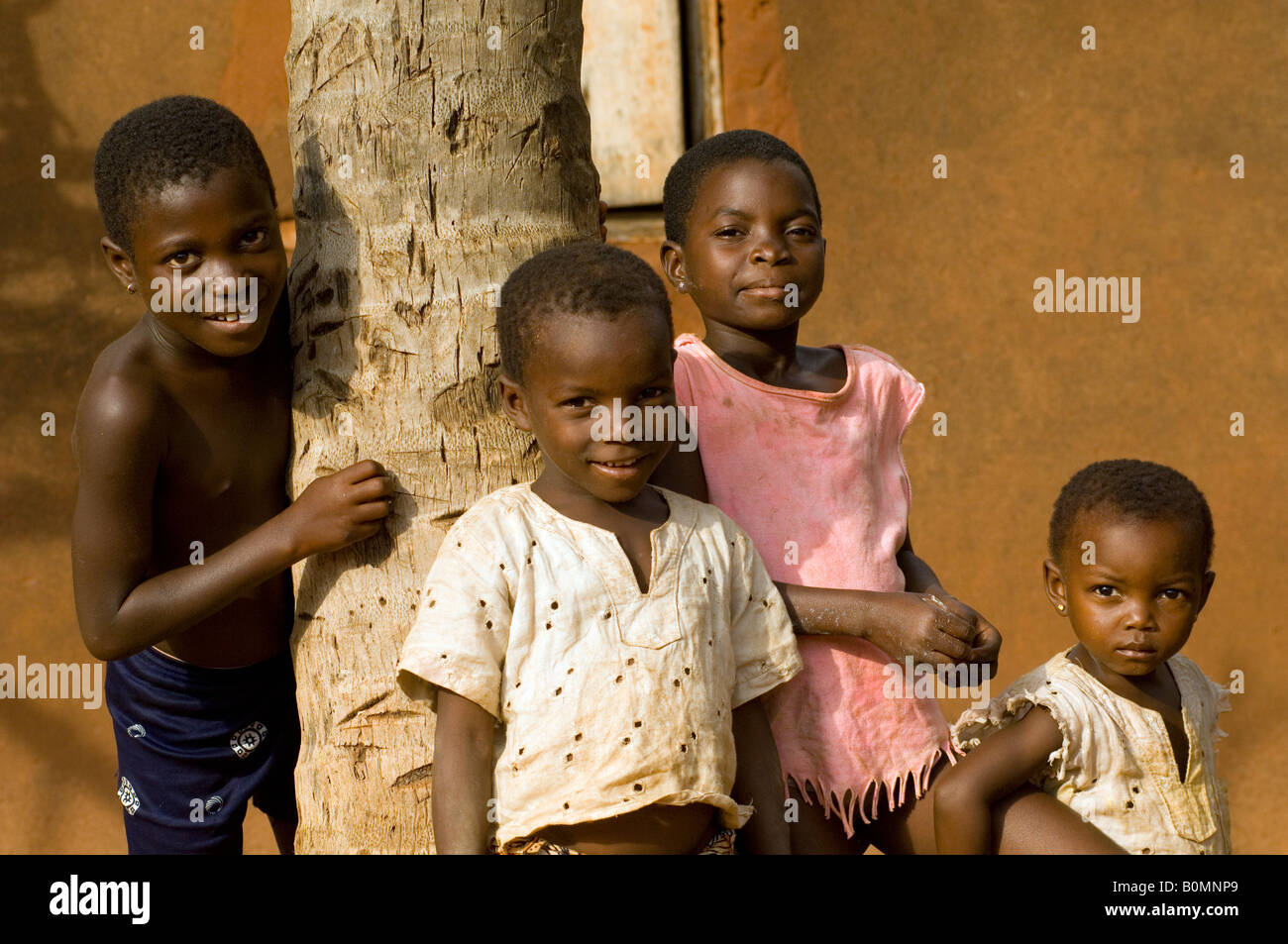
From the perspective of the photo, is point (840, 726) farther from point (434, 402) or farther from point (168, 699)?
point (168, 699)

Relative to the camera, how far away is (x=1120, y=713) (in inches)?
102

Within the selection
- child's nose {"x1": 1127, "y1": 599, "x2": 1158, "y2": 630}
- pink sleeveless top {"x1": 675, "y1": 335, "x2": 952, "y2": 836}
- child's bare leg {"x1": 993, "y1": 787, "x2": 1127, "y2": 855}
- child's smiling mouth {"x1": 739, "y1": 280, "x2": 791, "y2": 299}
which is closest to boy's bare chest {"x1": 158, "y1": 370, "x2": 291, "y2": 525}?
pink sleeveless top {"x1": 675, "y1": 335, "x2": 952, "y2": 836}

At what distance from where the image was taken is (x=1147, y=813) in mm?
2543

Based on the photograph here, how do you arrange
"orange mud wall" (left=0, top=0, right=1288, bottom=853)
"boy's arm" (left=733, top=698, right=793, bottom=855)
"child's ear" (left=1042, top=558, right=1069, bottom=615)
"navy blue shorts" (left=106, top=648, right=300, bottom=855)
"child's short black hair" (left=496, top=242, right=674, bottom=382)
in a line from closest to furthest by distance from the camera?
1. "child's short black hair" (left=496, top=242, right=674, bottom=382)
2. "boy's arm" (left=733, top=698, right=793, bottom=855)
3. "child's ear" (left=1042, top=558, right=1069, bottom=615)
4. "navy blue shorts" (left=106, top=648, right=300, bottom=855)
5. "orange mud wall" (left=0, top=0, right=1288, bottom=853)

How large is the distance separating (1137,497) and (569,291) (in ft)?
3.81

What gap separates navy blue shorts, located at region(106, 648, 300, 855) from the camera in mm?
2795

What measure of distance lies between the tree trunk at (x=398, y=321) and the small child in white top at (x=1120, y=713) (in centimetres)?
98

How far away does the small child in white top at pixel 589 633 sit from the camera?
207cm

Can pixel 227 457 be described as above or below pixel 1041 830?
above

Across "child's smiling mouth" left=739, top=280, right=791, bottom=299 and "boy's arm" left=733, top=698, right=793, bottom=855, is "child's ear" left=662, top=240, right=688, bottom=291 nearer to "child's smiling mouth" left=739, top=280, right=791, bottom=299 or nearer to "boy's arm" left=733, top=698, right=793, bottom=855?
"child's smiling mouth" left=739, top=280, right=791, bottom=299

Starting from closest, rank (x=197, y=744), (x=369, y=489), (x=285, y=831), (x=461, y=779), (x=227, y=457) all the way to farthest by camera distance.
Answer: (x=461, y=779), (x=369, y=489), (x=227, y=457), (x=197, y=744), (x=285, y=831)

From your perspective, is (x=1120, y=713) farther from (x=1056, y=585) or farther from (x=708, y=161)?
(x=708, y=161)

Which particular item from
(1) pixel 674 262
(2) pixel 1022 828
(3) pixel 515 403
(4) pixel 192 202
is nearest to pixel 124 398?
(4) pixel 192 202

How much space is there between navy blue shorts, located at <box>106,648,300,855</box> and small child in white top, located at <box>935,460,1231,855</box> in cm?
135
